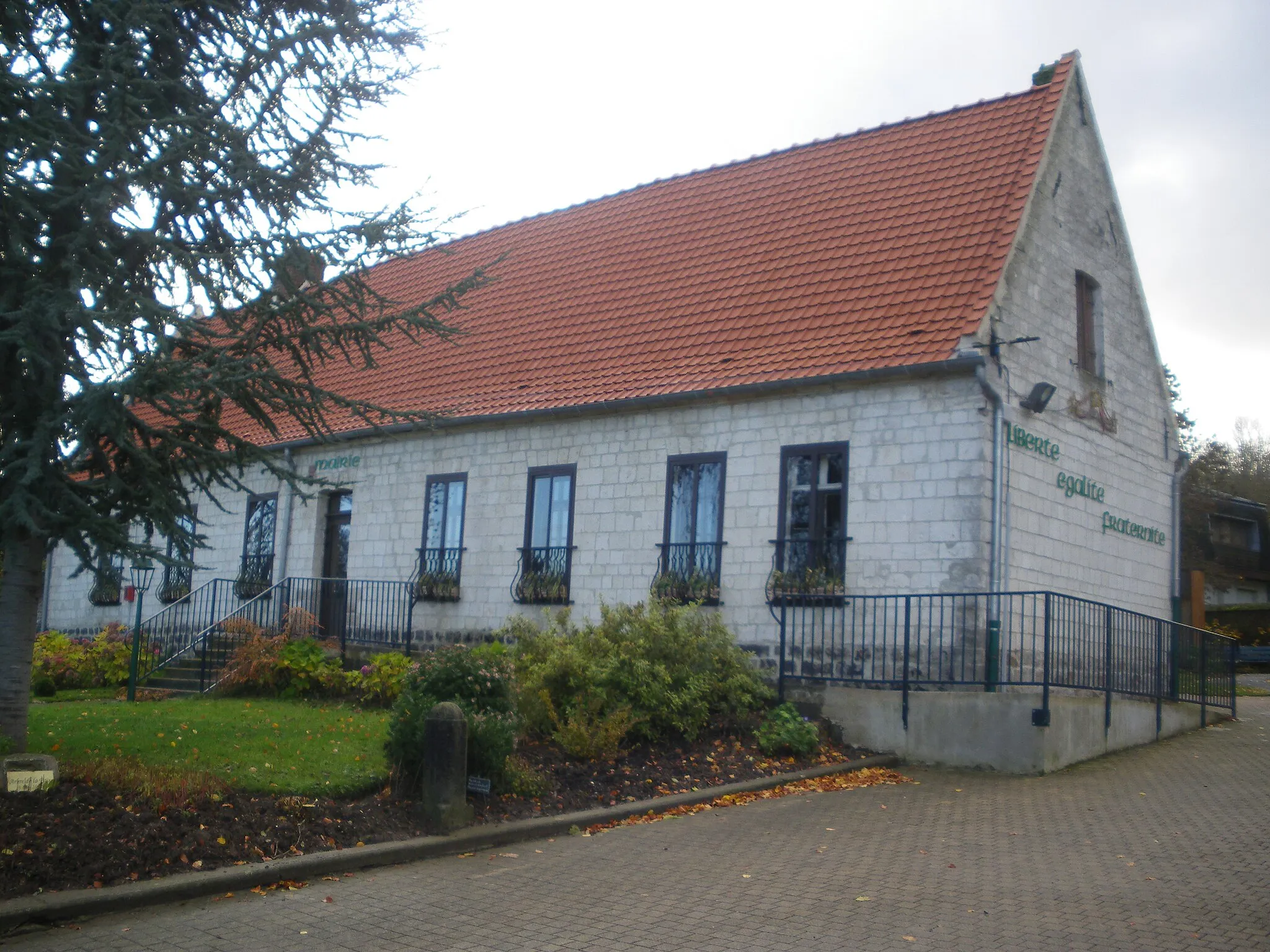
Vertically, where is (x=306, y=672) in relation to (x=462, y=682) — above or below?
below

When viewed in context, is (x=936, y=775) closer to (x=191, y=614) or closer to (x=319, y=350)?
(x=319, y=350)

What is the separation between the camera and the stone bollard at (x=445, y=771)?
337 inches

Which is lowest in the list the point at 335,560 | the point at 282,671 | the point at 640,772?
the point at 640,772

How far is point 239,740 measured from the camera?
427 inches

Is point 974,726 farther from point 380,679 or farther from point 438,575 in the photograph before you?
point 438,575

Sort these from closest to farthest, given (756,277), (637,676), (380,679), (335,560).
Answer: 1. (637,676)
2. (380,679)
3. (756,277)
4. (335,560)

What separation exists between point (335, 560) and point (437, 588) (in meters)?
3.00

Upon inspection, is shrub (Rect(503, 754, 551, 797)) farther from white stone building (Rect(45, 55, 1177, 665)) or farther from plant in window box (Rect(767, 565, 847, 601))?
plant in window box (Rect(767, 565, 847, 601))

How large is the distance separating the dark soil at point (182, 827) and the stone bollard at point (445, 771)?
0.18 m

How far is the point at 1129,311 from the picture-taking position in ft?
58.6

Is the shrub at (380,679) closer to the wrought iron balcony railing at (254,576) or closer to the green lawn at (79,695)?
the green lawn at (79,695)

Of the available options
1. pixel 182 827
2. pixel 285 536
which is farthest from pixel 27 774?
pixel 285 536

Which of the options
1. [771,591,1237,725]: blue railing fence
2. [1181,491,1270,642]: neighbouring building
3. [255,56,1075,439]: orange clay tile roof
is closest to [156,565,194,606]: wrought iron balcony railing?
[255,56,1075,439]: orange clay tile roof

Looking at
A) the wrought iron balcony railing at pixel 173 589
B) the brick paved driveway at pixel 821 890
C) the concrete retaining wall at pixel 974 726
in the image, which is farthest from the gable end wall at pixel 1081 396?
the wrought iron balcony railing at pixel 173 589
